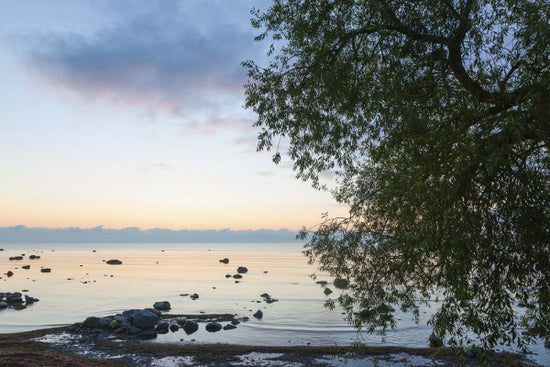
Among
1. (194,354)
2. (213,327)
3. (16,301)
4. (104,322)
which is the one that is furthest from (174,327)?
(16,301)

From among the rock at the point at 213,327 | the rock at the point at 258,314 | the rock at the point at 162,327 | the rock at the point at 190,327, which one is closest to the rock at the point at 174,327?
the rock at the point at 162,327

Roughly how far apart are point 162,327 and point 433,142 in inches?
1109

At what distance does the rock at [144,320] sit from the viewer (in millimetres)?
32469

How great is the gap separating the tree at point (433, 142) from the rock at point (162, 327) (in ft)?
65.0

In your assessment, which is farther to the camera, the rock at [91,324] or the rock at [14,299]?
the rock at [14,299]

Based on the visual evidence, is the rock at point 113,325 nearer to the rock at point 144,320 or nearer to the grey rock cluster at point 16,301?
the rock at point 144,320

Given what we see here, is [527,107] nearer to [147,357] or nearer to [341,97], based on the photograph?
[341,97]

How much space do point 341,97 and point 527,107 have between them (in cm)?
582

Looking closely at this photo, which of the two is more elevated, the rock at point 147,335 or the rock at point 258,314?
the rock at point 147,335

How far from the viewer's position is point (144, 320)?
1292 inches

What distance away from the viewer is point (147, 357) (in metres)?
23.9

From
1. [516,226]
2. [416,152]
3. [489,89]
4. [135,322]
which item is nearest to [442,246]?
[516,226]

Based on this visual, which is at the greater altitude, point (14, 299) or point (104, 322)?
point (104, 322)

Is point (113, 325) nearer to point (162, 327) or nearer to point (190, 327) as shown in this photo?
point (162, 327)
